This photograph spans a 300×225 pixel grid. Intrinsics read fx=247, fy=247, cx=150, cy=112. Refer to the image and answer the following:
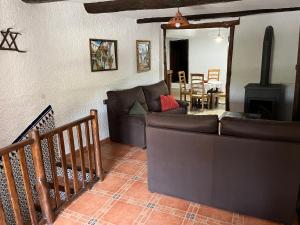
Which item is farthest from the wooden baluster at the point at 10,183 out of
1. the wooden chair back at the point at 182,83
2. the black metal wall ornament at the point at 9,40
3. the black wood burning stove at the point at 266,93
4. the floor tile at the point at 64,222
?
the wooden chair back at the point at 182,83

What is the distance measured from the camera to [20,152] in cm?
205

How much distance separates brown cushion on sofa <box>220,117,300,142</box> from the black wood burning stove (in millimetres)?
3185

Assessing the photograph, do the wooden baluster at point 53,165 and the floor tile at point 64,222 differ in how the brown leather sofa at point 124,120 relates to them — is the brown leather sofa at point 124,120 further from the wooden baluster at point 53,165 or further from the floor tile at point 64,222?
the floor tile at point 64,222

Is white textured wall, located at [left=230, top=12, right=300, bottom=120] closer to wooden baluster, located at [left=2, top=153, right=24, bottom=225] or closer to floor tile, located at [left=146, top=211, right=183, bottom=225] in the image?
floor tile, located at [left=146, top=211, right=183, bottom=225]

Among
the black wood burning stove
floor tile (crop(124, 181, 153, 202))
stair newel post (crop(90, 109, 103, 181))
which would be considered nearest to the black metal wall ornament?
stair newel post (crop(90, 109, 103, 181))

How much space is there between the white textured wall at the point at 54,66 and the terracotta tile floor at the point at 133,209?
1.20 meters

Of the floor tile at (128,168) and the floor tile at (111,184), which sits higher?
the floor tile at (128,168)

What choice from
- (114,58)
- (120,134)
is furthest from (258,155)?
(114,58)

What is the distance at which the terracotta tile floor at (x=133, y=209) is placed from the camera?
2322mm

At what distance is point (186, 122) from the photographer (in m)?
2.36

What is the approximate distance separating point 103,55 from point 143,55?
1.43 metres

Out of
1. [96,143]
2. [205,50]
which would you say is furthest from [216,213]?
[205,50]

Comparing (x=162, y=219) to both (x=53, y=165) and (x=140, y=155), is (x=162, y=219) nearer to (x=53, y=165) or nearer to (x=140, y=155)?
(x=53, y=165)

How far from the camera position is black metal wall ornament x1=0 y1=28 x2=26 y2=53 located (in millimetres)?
2707
